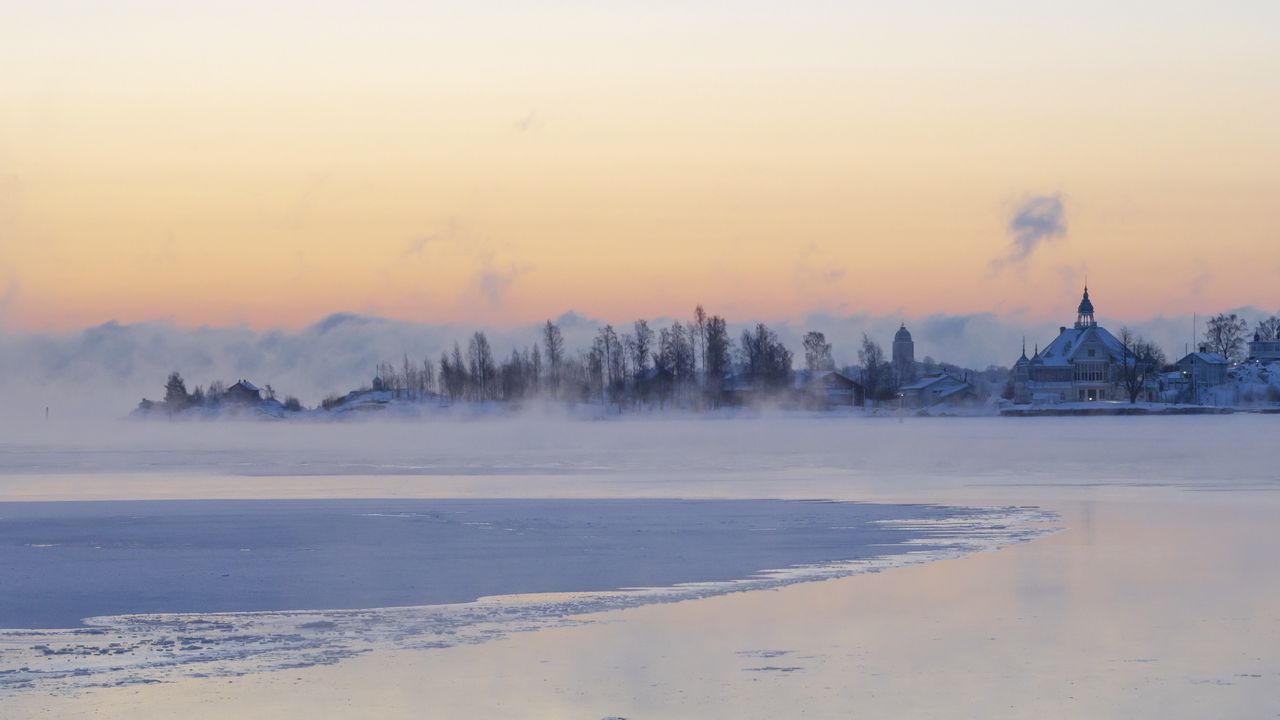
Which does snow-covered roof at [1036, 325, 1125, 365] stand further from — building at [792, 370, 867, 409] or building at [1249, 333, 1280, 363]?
building at [1249, 333, 1280, 363]

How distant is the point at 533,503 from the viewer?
26344 mm

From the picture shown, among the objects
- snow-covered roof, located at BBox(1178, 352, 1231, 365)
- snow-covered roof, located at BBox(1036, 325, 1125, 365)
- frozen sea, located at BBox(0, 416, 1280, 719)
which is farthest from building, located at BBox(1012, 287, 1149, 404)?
frozen sea, located at BBox(0, 416, 1280, 719)

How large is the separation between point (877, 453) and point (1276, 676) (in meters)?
41.8

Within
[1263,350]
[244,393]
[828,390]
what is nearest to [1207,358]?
[1263,350]

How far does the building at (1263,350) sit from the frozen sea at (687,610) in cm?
15958

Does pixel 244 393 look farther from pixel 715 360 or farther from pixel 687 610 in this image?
pixel 687 610

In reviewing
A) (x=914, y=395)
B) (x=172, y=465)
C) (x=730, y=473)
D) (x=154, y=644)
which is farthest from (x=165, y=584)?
(x=914, y=395)

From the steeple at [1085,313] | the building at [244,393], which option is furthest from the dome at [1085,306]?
the building at [244,393]

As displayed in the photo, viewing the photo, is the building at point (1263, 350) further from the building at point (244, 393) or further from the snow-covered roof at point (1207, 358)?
the building at point (244, 393)

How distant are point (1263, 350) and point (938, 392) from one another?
1702 inches

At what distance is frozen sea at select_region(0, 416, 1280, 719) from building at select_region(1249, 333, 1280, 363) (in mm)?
159582

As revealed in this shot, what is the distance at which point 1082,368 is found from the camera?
147500 mm

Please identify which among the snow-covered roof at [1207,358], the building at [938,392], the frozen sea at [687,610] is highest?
the snow-covered roof at [1207,358]

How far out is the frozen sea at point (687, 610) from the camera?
32.5ft
